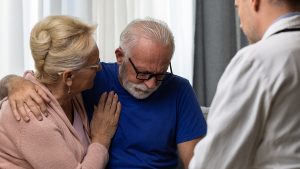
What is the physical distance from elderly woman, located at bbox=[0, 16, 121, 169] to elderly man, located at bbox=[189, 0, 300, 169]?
0.63 metres

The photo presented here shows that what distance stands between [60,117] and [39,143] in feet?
0.46

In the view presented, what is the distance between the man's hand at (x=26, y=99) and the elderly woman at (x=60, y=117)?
0.07ft

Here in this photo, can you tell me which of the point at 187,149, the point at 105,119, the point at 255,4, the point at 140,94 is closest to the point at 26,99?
the point at 105,119

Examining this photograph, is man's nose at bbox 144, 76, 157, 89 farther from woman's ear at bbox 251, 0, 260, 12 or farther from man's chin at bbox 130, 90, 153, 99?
woman's ear at bbox 251, 0, 260, 12

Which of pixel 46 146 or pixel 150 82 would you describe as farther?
pixel 150 82

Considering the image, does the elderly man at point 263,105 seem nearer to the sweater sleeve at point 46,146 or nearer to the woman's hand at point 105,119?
the sweater sleeve at point 46,146

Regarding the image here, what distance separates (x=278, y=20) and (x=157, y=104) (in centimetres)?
85

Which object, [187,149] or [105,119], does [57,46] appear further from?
[187,149]

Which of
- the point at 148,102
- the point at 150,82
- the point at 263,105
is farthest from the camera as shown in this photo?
the point at 148,102

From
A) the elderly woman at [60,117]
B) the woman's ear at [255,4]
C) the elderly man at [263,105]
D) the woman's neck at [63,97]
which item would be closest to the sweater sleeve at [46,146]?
the elderly woman at [60,117]

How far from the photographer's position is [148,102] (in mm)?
1857

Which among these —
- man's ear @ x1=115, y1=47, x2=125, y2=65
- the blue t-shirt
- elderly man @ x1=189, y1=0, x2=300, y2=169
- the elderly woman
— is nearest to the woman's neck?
the elderly woman

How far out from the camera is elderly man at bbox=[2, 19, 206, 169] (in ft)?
5.70

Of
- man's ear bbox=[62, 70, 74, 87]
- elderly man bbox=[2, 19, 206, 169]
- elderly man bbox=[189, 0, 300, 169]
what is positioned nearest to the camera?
elderly man bbox=[189, 0, 300, 169]
